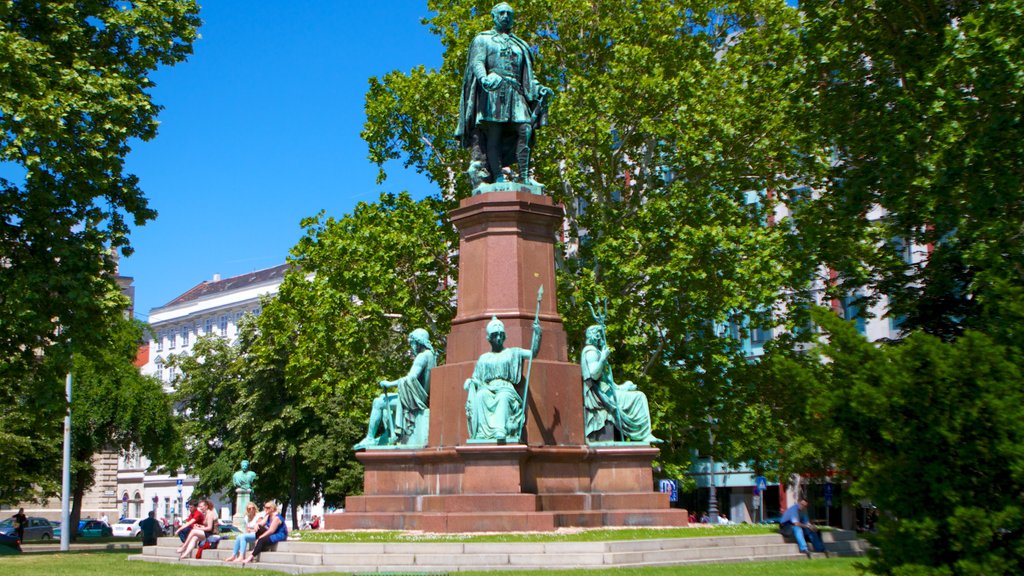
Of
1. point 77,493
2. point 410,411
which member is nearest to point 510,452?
point 410,411

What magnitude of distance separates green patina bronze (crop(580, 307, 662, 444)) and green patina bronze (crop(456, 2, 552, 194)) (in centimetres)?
308

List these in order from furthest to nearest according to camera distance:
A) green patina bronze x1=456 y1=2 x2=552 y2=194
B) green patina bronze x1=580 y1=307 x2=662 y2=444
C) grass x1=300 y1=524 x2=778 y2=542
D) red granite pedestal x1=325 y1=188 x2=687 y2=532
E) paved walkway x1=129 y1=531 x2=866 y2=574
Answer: green patina bronze x1=456 y1=2 x2=552 y2=194 < green patina bronze x1=580 y1=307 x2=662 y2=444 < red granite pedestal x1=325 y1=188 x2=687 y2=532 < grass x1=300 y1=524 x2=778 y2=542 < paved walkway x1=129 y1=531 x2=866 y2=574

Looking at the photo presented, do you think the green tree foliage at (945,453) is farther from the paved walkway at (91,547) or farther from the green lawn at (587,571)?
the paved walkway at (91,547)

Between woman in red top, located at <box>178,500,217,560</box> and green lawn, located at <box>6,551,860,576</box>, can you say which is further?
woman in red top, located at <box>178,500,217,560</box>

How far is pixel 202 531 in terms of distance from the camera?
61.4 ft

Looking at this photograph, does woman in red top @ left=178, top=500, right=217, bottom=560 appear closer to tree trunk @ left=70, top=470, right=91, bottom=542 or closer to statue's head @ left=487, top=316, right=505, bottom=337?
statue's head @ left=487, top=316, right=505, bottom=337

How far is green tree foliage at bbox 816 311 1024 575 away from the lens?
785cm

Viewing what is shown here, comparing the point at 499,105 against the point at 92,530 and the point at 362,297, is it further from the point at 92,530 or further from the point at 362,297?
the point at 92,530

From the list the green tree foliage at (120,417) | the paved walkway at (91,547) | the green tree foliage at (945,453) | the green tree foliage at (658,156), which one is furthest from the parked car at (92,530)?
the green tree foliage at (945,453)

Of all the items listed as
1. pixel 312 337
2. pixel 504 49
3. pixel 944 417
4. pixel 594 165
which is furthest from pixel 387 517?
pixel 594 165

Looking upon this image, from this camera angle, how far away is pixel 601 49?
32.9 m

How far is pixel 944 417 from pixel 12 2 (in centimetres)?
1980

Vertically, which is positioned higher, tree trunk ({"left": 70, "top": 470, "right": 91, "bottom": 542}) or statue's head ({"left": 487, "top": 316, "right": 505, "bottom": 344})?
statue's head ({"left": 487, "top": 316, "right": 505, "bottom": 344})

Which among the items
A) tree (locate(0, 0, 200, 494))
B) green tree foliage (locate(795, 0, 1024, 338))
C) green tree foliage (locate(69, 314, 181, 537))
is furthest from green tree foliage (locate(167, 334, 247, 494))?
green tree foliage (locate(795, 0, 1024, 338))
